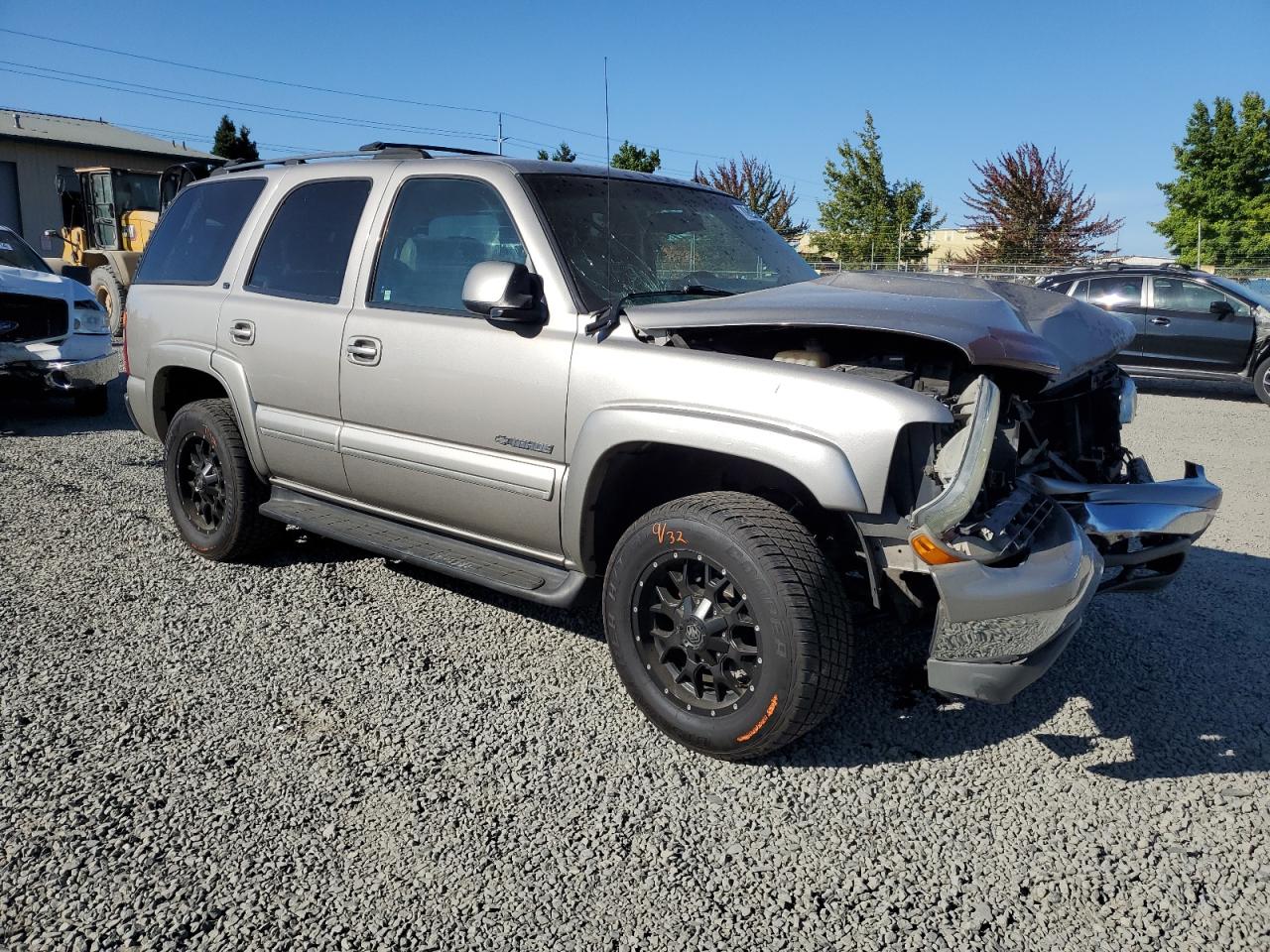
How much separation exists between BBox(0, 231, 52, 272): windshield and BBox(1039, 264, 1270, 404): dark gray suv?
1142cm

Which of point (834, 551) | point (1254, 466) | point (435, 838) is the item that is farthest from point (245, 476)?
point (1254, 466)

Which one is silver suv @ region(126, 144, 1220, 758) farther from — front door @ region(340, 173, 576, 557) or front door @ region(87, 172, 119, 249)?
front door @ region(87, 172, 119, 249)

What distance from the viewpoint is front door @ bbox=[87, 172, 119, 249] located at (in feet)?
57.4

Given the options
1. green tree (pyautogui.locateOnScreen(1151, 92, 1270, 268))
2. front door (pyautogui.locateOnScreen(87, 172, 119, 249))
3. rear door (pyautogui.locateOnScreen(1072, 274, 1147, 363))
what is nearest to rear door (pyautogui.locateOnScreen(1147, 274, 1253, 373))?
rear door (pyautogui.locateOnScreen(1072, 274, 1147, 363))

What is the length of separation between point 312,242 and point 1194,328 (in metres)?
11.4

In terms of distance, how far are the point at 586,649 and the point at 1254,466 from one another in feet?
21.7

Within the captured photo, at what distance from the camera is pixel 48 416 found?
376 inches

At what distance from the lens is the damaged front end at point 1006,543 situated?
2.68m

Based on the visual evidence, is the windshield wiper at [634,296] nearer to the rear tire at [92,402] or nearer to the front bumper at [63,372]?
the front bumper at [63,372]

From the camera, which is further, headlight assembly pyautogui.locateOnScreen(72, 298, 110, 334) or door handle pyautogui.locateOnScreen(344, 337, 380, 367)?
headlight assembly pyautogui.locateOnScreen(72, 298, 110, 334)

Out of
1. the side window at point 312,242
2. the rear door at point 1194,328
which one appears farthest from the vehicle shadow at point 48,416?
the rear door at point 1194,328

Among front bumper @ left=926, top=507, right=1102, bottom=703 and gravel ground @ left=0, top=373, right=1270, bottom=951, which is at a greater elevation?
front bumper @ left=926, top=507, right=1102, bottom=703

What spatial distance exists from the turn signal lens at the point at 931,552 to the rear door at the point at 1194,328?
1133cm

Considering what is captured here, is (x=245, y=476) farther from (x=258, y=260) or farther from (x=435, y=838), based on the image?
(x=435, y=838)
